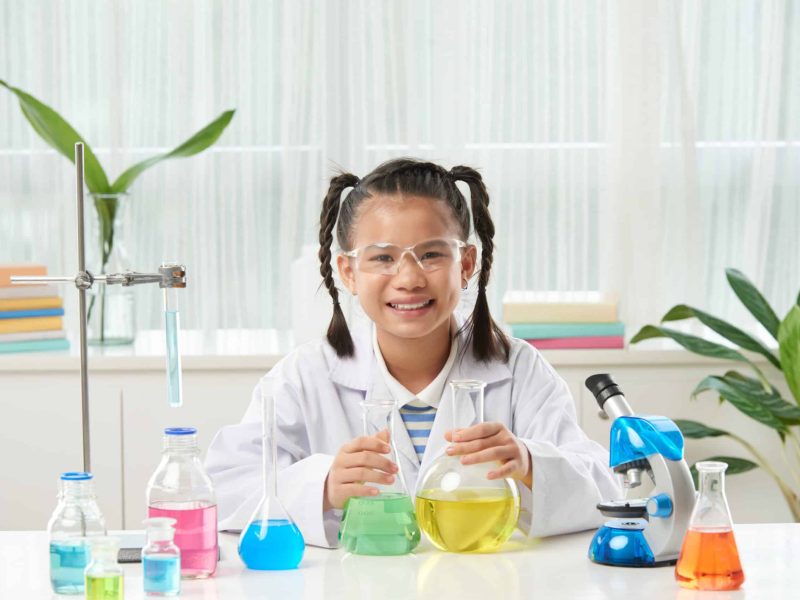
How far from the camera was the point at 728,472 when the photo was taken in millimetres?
3037

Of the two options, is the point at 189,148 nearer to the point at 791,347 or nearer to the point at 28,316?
the point at 28,316

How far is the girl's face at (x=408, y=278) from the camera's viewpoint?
184 cm

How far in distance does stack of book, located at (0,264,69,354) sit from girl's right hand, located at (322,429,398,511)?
6.03ft

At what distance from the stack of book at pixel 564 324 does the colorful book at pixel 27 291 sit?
1225 mm

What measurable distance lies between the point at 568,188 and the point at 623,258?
251 mm

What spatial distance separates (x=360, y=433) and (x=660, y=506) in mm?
625

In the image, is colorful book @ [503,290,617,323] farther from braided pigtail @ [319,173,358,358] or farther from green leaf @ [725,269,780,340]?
braided pigtail @ [319,173,358,358]

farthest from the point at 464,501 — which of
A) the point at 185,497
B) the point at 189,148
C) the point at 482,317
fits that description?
the point at 189,148

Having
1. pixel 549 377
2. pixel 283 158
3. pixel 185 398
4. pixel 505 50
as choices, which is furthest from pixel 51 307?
pixel 549 377

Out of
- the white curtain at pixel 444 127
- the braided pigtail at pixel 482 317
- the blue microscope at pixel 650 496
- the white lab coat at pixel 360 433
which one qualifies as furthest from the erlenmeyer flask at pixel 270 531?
the white curtain at pixel 444 127

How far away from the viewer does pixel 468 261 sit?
1980 mm

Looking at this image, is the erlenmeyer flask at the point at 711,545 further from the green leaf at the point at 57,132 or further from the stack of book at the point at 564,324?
the green leaf at the point at 57,132

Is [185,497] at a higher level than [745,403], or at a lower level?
higher

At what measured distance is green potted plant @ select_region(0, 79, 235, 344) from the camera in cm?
314
